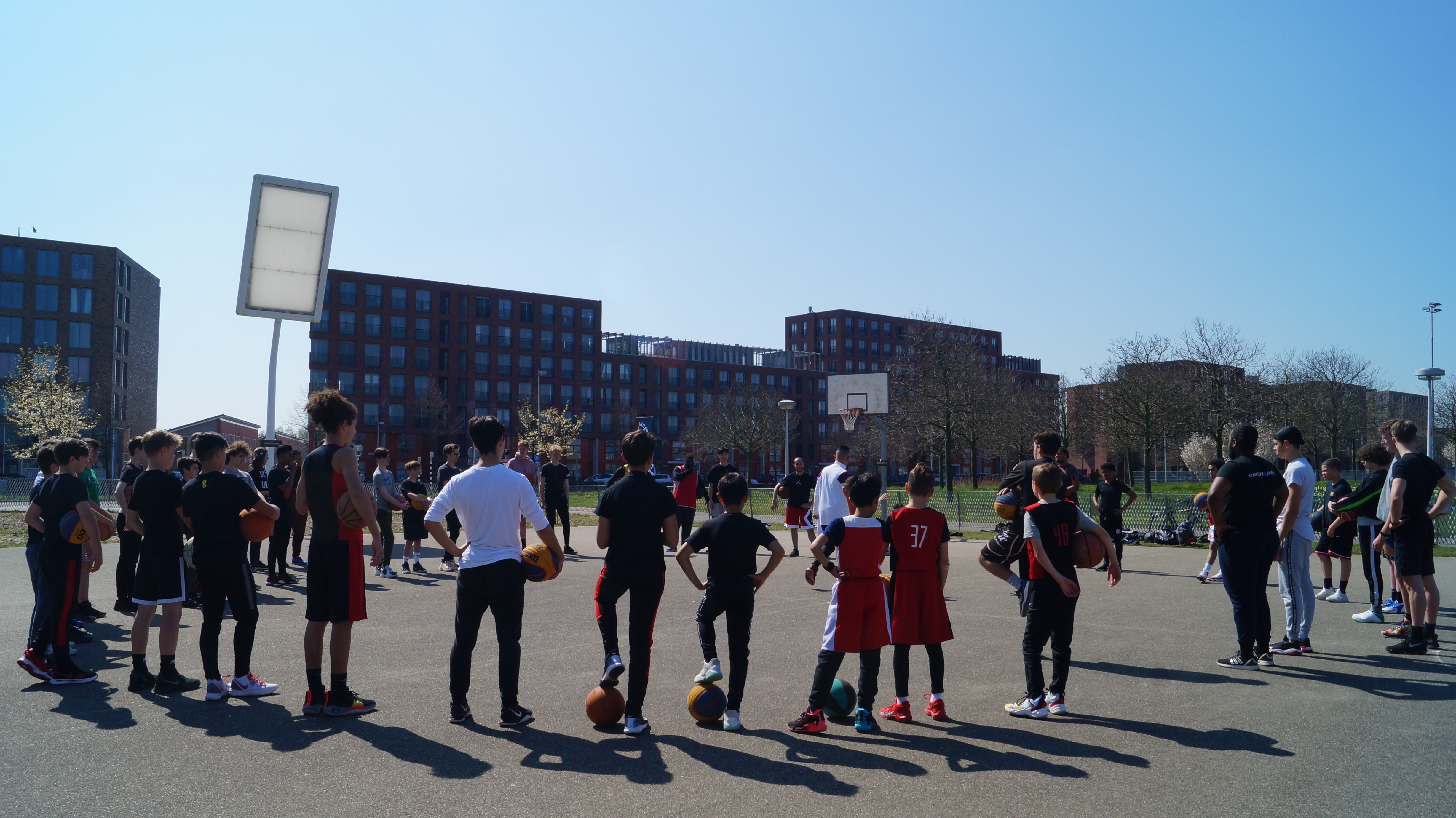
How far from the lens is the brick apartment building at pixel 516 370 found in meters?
86.2

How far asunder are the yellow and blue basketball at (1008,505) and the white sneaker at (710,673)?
8.61 ft

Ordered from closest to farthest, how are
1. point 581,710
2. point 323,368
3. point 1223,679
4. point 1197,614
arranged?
point 581,710
point 1223,679
point 1197,614
point 323,368

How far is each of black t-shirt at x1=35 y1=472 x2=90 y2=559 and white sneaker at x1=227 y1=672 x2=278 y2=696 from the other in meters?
1.81

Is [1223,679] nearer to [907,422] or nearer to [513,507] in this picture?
[513,507]

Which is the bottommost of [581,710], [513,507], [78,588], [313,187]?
[581,710]

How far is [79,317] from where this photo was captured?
72.4 meters

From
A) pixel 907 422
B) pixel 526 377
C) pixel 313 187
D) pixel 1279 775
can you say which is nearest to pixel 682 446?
pixel 526 377

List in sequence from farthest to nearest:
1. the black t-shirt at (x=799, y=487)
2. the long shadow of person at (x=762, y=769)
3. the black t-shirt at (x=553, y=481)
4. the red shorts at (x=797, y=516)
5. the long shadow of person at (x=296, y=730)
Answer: the red shorts at (x=797, y=516) → the black t-shirt at (x=553, y=481) → the black t-shirt at (x=799, y=487) → the long shadow of person at (x=296, y=730) → the long shadow of person at (x=762, y=769)

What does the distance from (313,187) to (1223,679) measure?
36.1ft

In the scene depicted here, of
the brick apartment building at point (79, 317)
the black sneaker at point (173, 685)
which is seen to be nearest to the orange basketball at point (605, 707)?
the black sneaker at point (173, 685)

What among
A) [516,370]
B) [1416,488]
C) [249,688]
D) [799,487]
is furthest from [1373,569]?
[516,370]

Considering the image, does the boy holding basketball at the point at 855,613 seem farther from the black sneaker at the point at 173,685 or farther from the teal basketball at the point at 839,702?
the black sneaker at the point at 173,685

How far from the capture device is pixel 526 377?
95375 millimetres

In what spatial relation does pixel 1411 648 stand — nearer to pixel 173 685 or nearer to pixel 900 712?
pixel 900 712
